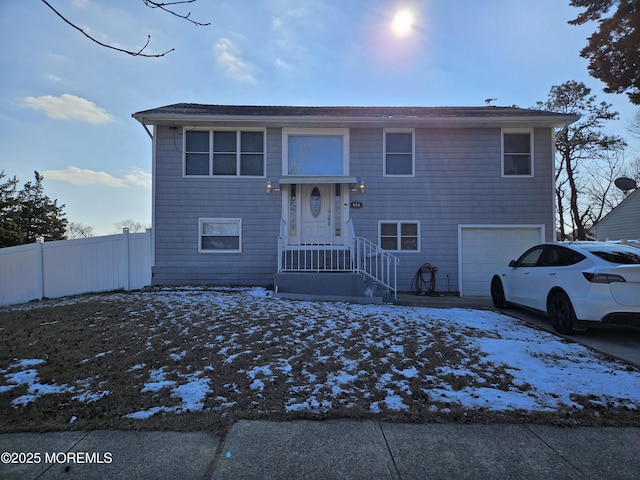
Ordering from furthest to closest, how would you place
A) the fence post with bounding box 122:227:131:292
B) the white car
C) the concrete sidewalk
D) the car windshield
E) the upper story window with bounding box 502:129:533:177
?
the upper story window with bounding box 502:129:533:177
the fence post with bounding box 122:227:131:292
the car windshield
the white car
the concrete sidewalk

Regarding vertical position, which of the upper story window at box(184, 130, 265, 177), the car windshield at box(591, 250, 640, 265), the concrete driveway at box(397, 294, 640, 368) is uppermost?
the upper story window at box(184, 130, 265, 177)

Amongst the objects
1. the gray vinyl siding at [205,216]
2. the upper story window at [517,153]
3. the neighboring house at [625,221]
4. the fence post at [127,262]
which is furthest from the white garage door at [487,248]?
the neighboring house at [625,221]

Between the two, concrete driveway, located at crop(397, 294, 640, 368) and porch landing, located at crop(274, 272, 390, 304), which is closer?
concrete driveway, located at crop(397, 294, 640, 368)

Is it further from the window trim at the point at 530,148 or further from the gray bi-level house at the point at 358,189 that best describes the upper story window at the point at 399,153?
the window trim at the point at 530,148

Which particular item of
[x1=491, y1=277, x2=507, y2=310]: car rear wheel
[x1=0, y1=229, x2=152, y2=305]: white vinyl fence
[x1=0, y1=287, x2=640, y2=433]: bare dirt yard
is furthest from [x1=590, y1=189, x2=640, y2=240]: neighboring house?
[x1=0, y1=229, x2=152, y2=305]: white vinyl fence

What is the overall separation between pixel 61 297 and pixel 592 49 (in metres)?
16.1

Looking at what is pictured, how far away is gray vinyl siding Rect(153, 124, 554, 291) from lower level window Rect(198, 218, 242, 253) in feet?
0.54

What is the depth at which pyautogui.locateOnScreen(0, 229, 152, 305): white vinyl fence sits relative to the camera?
374 inches

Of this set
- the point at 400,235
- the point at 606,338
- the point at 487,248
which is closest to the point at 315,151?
the point at 400,235

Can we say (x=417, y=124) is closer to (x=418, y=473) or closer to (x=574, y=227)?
(x=418, y=473)

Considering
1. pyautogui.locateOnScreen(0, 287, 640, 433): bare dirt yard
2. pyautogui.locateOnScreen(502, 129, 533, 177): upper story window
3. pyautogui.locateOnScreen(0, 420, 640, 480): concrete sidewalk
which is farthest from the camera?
pyautogui.locateOnScreen(502, 129, 533, 177): upper story window

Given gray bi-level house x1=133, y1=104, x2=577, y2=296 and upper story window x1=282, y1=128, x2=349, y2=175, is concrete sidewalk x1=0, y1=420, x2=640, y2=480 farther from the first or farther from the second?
upper story window x1=282, y1=128, x2=349, y2=175

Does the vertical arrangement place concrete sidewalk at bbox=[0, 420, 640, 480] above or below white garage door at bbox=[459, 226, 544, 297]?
A: below

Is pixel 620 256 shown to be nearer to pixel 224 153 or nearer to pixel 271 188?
pixel 271 188
